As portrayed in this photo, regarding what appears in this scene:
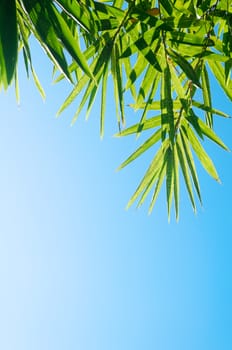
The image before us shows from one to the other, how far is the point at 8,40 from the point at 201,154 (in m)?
0.97

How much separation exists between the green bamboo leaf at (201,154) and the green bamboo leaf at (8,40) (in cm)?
91

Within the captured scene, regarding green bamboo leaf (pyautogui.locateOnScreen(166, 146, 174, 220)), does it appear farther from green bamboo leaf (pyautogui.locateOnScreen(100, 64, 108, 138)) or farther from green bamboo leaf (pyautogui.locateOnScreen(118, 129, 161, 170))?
green bamboo leaf (pyautogui.locateOnScreen(100, 64, 108, 138))

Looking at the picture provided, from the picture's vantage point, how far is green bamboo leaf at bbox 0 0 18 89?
108 cm

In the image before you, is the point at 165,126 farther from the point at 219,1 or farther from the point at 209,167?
the point at 219,1

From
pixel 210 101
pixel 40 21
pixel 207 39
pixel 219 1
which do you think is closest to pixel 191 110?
pixel 210 101

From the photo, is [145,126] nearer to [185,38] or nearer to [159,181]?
[159,181]

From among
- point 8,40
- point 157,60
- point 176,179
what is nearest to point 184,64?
point 157,60

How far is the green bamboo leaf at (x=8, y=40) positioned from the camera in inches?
42.5

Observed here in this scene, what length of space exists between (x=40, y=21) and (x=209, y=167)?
0.87m

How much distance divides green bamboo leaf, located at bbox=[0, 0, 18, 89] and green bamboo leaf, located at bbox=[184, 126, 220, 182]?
2.98 feet

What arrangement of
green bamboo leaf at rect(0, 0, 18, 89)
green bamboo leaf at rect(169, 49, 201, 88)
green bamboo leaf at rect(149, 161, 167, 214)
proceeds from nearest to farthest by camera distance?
green bamboo leaf at rect(0, 0, 18, 89), green bamboo leaf at rect(169, 49, 201, 88), green bamboo leaf at rect(149, 161, 167, 214)

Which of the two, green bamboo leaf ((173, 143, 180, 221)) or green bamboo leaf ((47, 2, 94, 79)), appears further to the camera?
green bamboo leaf ((173, 143, 180, 221))

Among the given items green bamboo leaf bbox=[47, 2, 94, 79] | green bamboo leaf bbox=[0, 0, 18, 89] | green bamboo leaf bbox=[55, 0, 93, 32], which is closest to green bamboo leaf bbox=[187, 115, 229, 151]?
green bamboo leaf bbox=[55, 0, 93, 32]

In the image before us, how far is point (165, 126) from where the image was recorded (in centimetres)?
189
